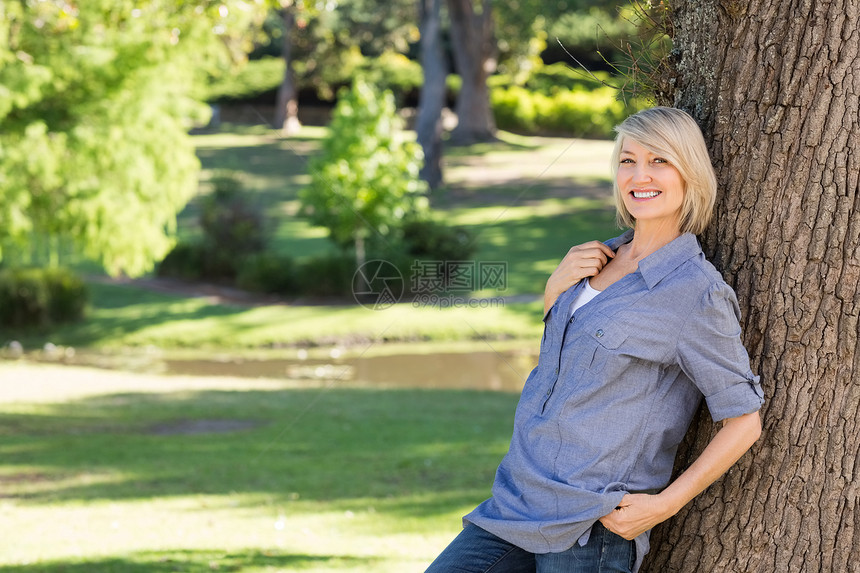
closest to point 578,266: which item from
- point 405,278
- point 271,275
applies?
point 405,278

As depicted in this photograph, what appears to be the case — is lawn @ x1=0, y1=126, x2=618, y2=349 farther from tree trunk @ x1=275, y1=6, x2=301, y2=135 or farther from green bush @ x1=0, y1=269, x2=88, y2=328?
tree trunk @ x1=275, y1=6, x2=301, y2=135

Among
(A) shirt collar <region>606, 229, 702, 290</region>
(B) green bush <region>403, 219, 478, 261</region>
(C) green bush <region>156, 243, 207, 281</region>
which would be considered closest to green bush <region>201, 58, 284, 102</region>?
(C) green bush <region>156, 243, 207, 281</region>

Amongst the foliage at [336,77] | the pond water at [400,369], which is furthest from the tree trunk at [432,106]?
the pond water at [400,369]

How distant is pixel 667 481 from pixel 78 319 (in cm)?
1418

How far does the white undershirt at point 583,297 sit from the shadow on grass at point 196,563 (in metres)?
2.17

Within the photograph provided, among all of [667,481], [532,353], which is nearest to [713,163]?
[667,481]

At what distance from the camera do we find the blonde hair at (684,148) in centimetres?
199

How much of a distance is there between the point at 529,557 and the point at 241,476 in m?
4.08

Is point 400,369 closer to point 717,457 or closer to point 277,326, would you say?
point 277,326

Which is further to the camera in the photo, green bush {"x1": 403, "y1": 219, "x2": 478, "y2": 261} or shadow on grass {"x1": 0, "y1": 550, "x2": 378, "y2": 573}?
green bush {"x1": 403, "y1": 219, "x2": 478, "y2": 261}

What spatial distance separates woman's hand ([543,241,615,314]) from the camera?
2186mm

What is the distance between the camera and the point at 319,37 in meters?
32.0

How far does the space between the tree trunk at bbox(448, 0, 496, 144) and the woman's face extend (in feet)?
77.2

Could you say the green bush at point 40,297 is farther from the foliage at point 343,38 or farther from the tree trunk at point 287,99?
the foliage at point 343,38
